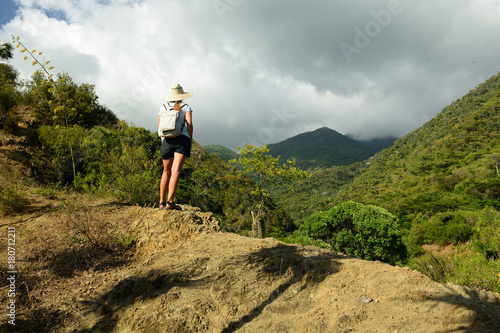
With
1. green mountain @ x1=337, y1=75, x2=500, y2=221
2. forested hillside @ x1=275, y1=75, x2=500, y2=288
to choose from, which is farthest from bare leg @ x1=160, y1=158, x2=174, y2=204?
green mountain @ x1=337, y1=75, x2=500, y2=221

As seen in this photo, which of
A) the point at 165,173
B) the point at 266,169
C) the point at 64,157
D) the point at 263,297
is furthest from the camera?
the point at 266,169

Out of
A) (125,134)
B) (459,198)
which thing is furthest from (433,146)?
(125,134)

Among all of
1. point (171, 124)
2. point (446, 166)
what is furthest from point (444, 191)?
point (171, 124)

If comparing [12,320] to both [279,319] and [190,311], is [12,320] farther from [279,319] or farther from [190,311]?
[279,319]

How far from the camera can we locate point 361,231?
18.7 metres

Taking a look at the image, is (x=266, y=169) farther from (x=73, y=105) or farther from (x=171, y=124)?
(x=171, y=124)

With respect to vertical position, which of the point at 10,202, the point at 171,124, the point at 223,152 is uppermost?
the point at 223,152

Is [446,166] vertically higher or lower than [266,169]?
higher

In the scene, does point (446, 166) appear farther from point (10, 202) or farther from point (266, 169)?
point (10, 202)

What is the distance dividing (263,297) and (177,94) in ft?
11.6

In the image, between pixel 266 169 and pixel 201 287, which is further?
pixel 266 169

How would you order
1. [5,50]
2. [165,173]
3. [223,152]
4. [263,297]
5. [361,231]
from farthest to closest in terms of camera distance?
[223,152]
[361,231]
[5,50]
[165,173]
[263,297]

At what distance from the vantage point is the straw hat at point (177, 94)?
4.49 m

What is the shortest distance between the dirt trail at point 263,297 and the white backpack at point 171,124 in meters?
1.86
